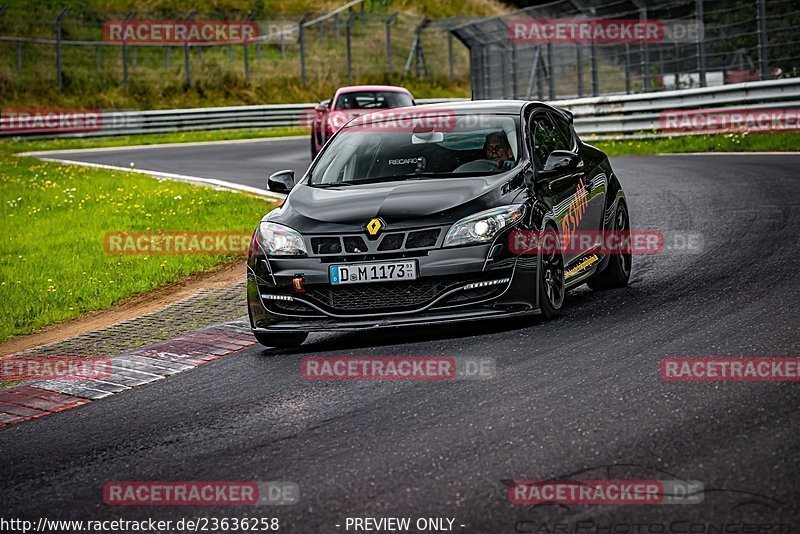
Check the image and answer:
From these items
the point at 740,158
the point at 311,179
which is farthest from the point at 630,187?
the point at 311,179

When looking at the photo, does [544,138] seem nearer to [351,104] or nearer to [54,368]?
[54,368]

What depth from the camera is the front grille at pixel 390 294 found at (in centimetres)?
788

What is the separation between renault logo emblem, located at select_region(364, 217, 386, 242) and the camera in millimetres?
7953

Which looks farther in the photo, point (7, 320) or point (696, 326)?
point (7, 320)

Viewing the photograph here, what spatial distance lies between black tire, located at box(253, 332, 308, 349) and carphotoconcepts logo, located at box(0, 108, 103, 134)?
1206 inches

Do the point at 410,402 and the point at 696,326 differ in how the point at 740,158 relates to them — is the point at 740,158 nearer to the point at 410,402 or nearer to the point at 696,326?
the point at 696,326

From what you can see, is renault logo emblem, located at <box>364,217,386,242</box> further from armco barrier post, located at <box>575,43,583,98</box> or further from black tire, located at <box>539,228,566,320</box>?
armco barrier post, located at <box>575,43,583,98</box>

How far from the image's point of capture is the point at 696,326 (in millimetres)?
7676

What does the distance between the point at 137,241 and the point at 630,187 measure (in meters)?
A: 6.19

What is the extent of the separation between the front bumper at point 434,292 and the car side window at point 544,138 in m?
1.30

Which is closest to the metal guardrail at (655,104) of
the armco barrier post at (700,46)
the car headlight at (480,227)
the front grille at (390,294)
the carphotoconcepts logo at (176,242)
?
the armco barrier post at (700,46)

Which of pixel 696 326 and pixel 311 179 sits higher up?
pixel 311 179

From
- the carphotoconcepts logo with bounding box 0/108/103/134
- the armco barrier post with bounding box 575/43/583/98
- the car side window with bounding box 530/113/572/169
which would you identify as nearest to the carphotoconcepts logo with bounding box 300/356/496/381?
the car side window with bounding box 530/113/572/169

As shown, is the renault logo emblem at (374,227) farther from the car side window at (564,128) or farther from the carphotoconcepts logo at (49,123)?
the carphotoconcepts logo at (49,123)
